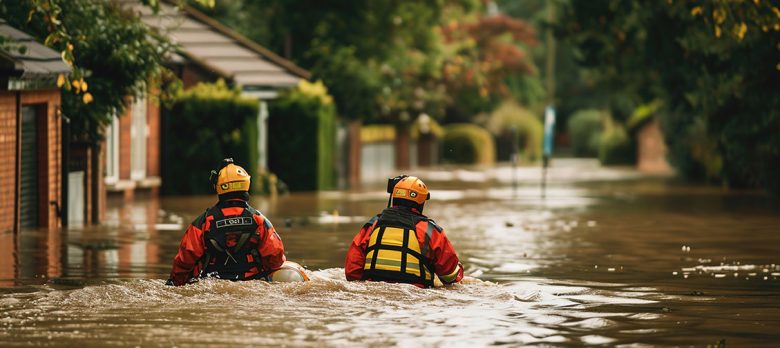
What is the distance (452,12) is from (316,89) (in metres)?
12.1

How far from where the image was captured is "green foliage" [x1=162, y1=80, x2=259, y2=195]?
34344 millimetres

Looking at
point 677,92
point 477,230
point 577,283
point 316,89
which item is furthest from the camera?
point 316,89

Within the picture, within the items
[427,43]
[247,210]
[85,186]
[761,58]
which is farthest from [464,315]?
[427,43]

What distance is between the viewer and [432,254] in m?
13.9

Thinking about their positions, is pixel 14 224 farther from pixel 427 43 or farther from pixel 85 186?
pixel 427 43

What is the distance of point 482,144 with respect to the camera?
234ft

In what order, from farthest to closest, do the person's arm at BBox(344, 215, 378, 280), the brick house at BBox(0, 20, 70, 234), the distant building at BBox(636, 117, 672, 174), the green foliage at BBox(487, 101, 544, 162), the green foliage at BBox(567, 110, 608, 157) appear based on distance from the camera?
the green foliage at BBox(567, 110, 608, 157) → the green foliage at BBox(487, 101, 544, 162) → the distant building at BBox(636, 117, 672, 174) → the brick house at BBox(0, 20, 70, 234) → the person's arm at BBox(344, 215, 378, 280)

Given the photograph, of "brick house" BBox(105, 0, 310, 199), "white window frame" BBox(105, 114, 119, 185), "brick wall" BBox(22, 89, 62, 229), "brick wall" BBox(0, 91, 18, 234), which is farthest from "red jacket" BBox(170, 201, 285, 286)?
"white window frame" BBox(105, 114, 119, 185)

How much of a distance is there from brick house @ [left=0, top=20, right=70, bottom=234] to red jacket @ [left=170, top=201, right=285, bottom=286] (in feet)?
23.7

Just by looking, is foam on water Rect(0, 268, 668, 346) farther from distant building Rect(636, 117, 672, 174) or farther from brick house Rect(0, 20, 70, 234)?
distant building Rect(636, 117, 672, 174)

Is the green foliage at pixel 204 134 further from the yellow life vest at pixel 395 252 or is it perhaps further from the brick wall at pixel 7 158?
the yellow life vest at pixel 395 252

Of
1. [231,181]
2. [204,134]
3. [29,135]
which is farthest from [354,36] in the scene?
[231,181]

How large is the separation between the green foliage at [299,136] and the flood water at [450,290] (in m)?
9.21

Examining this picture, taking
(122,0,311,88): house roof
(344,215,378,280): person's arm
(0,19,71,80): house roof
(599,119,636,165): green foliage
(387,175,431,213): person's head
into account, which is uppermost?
(122,0,311,88): house roof
